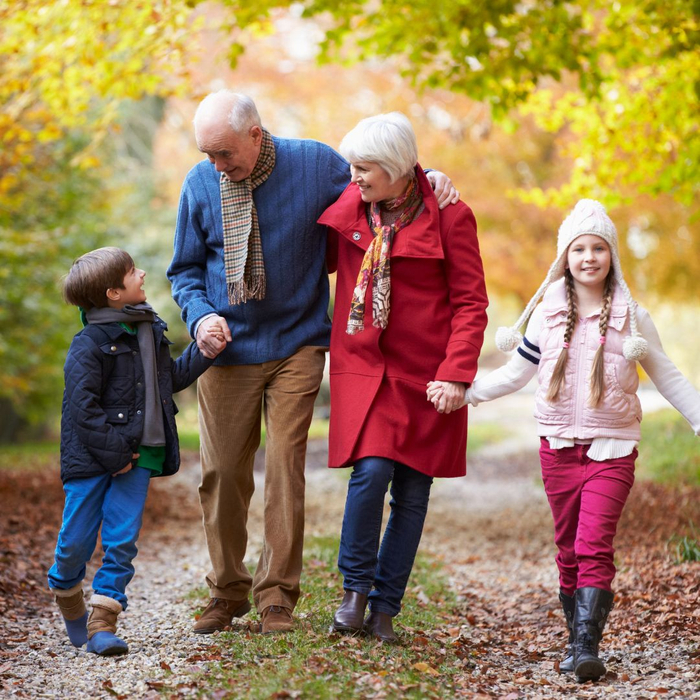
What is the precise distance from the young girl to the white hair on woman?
1271 millimetres

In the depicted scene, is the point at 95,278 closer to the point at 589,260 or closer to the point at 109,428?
the point at 109,428

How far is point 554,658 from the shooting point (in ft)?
12.6

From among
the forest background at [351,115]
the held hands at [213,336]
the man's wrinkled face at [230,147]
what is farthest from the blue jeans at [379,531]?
the forest background at [351,115]

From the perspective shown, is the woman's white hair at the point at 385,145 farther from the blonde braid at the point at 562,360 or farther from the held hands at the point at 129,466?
the held hands at the point at 129,466

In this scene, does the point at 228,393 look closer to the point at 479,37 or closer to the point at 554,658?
the point at 554,658

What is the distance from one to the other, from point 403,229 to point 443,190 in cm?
25

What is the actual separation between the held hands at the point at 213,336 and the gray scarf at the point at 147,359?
0.21 meters

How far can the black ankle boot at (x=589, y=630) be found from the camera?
11.1 ft

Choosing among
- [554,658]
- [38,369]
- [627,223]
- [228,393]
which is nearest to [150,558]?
[228,393]

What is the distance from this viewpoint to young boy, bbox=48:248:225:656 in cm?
360

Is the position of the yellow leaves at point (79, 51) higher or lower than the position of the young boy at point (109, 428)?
higher

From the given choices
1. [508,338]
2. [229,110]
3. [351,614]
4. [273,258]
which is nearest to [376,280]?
[273,258]

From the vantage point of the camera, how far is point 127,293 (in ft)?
12.3

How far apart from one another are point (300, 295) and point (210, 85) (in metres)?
13.4
